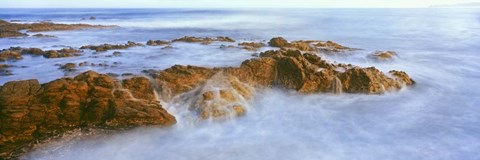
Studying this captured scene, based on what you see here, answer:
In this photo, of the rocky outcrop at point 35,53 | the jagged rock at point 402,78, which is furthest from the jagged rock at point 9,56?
the jagged rock at point 402,78

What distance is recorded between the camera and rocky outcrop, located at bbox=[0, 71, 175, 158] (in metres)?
9.09

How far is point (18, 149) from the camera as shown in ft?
28.0

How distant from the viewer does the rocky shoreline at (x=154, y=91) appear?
937cm

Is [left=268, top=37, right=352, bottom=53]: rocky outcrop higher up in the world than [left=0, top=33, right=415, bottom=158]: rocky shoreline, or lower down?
higher up

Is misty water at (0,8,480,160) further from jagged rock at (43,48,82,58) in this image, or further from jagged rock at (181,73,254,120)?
jagged rock at (43,48,82,58)

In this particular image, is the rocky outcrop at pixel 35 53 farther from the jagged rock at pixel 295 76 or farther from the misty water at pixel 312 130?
the jagged rock at pixel 295 76

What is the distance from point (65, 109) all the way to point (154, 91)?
2613 mm

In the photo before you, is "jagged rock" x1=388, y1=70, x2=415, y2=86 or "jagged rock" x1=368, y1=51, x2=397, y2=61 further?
"jagged rock" x1=368, y1=51, x2=397, y2=61

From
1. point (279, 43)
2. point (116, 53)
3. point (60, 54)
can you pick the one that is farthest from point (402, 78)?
point (60, 54)

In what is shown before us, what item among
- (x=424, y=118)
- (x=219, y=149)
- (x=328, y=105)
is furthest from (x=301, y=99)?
(x=219, y=149)

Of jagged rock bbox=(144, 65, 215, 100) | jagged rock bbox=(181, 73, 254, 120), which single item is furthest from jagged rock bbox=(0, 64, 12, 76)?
jagged rock bbox=(181, 73, 254, 120)

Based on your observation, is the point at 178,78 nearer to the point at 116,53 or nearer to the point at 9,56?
the point at 116,53

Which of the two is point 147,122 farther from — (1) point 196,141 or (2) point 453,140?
(2) point 453,140

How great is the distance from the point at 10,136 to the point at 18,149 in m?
0.58
